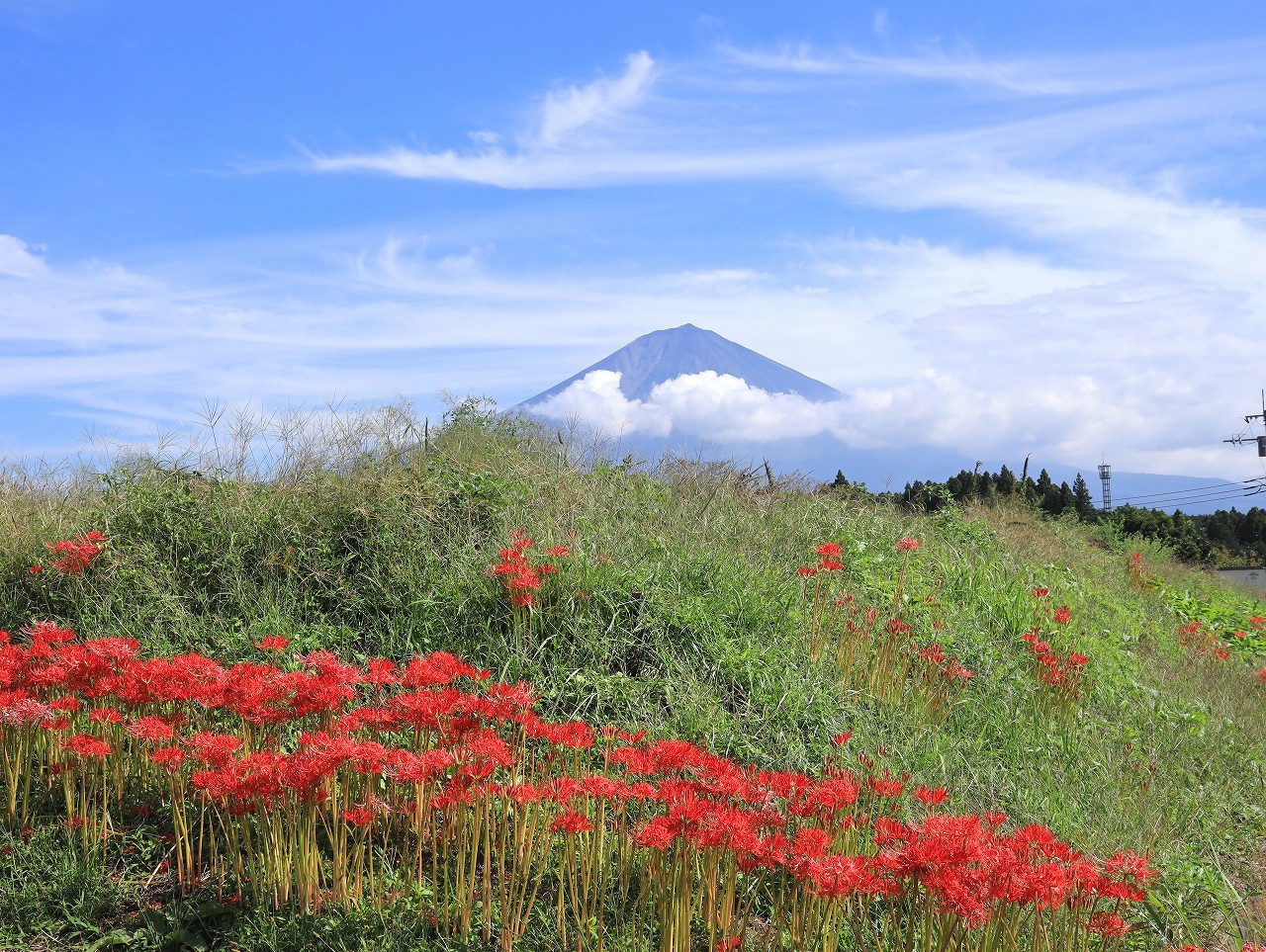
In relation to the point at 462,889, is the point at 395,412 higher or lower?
higher

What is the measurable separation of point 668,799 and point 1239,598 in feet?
49.6

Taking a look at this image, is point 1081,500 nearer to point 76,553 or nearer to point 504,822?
point 76,553

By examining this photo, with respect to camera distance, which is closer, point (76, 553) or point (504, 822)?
point (504, 822)

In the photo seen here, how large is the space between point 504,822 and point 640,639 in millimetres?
2337

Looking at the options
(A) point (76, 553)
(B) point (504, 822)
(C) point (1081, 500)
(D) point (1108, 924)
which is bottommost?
(D) point (1108, 924)

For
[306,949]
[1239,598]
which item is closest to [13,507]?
[306,949]

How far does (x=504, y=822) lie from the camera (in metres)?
2.92

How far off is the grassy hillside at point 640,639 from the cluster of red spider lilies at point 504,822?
0.50ft

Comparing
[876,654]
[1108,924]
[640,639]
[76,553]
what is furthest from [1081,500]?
[1108,924]

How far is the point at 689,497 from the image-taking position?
864 cm

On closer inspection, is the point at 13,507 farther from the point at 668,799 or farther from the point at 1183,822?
the point at 1183,822

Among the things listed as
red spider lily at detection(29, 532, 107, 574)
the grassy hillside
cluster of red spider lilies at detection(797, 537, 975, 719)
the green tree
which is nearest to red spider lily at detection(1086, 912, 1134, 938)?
the grassy hillside

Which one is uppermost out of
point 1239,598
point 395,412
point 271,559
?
point 395,412

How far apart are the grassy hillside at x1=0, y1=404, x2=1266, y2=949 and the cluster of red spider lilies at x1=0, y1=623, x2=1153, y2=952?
151 millimetres
